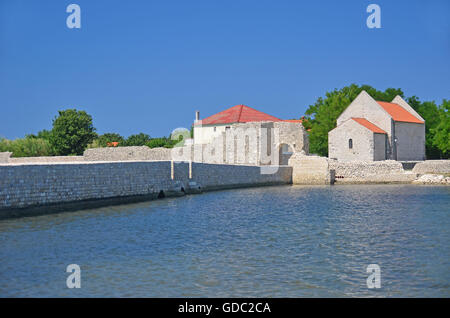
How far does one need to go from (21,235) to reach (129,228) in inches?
107

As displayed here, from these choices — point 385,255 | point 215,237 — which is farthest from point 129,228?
point 385,255

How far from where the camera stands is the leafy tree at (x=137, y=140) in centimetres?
6420

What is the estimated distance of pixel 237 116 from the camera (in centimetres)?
5866

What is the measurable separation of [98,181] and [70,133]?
35271 mm

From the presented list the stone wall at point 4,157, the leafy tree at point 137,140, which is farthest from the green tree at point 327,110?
the stone wall at point 4,157

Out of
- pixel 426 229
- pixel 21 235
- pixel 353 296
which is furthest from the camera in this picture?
pixel 426 229

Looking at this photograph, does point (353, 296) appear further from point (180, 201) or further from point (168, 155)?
point (168, 155)

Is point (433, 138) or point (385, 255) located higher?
point (433, 138)

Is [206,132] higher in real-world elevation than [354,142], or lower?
higher

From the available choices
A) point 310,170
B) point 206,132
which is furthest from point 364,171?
point 206,132

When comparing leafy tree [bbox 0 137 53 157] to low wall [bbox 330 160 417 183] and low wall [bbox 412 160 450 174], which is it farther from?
low wall [bbox 412 160 450 174]

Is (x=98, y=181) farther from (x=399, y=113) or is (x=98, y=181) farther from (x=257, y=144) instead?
(x=399, y=113)

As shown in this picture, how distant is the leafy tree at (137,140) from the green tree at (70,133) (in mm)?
11095

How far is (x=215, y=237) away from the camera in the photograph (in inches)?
460
